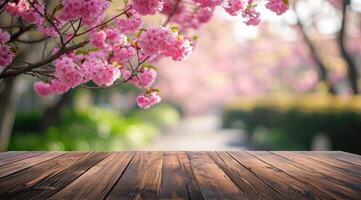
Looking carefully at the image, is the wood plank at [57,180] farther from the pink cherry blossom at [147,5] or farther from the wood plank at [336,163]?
the wood plank at [336,163]

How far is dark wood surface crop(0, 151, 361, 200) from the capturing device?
7.25 feet

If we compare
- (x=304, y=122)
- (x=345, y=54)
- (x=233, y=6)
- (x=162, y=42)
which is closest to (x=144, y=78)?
(x=162, y=42)

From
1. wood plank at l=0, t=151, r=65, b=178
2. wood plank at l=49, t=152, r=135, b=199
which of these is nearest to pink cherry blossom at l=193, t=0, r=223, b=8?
wood plank at l=49, t=152, r=135, b=199

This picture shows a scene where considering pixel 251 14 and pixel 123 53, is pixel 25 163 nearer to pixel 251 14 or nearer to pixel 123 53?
pixel 123 53

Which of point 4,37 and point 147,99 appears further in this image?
point 147,99

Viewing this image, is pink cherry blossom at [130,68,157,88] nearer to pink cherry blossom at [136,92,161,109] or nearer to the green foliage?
pink cherry blossom at [136,92,161,109]

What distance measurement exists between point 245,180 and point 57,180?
1024 mm

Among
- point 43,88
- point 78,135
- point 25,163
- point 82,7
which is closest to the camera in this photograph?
point 82,7

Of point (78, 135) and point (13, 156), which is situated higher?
point (78, 135)

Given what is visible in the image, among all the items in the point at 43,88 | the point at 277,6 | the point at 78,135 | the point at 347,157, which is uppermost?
the point at 277,6

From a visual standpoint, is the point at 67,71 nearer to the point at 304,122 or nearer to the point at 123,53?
the point at 123,53

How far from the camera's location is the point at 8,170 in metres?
2.86

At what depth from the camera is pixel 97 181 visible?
2.48m

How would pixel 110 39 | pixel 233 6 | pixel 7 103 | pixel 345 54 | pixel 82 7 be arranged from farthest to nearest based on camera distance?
pixel 345 54 < pixel 7 103 < pixel 110 39 < pixel 233 6 < pixel 82 7
